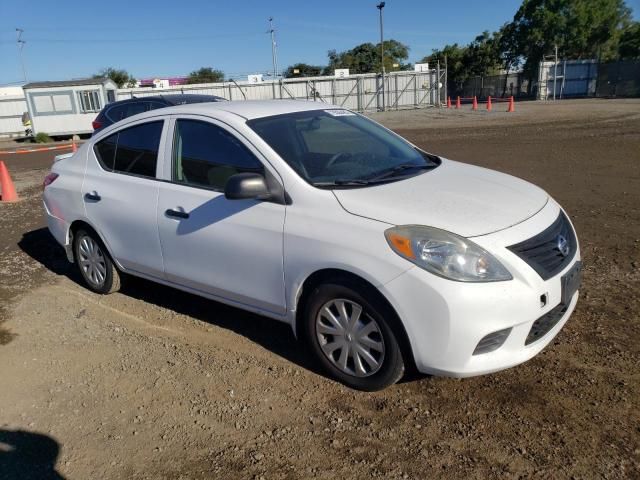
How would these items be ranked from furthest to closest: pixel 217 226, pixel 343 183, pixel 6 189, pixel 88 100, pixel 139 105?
pixel 88 100
pixel 139 105
pixel 6 189
pixel 217 226
pixel 343 183

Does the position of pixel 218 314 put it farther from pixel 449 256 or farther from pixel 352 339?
pixel 449 256

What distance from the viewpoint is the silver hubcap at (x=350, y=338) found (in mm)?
3240

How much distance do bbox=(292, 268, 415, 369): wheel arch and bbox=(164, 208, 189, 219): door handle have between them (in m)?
1.13

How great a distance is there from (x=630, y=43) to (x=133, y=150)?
60.1m

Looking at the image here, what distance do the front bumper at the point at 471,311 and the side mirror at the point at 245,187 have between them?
1028mm


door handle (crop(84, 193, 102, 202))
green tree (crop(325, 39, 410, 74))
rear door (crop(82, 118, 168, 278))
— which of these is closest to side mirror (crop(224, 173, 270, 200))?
rear door (crop(82, 118, 168, 278))

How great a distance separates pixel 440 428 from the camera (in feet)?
9.93

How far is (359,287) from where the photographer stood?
316 cm

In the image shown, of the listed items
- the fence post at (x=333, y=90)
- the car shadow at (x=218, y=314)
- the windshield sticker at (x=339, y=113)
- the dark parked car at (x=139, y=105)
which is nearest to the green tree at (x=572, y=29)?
the fence post at (x=333, y=90)

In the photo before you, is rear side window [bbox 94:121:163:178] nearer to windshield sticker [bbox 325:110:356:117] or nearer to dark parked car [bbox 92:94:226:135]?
windshield sticker [bbox 325:110:356:117]

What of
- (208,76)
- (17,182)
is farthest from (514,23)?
(17,182)

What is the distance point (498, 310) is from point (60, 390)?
286 cm

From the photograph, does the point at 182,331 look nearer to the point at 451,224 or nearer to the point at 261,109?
the point at 261,109

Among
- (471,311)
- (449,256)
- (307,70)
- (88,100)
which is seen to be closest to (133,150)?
(449,256)
